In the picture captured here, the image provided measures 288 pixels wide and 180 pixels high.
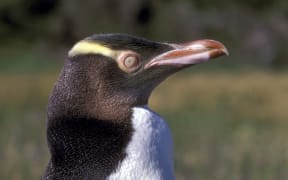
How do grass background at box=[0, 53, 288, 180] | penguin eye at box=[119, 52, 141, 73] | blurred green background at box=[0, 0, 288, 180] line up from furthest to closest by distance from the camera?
blurred green background at box=[0, 0, 288, 180]
grass background at box=[0, 53, 288, 180]
penguin eye at box=[119, 52, 141, 73]

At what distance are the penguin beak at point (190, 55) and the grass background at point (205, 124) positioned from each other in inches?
146

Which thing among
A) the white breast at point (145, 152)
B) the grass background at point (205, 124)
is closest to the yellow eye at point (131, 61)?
the white breast at point (145, 152)

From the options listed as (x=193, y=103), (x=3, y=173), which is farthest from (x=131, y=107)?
(x=193, y=103)

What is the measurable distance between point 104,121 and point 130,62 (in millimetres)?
211

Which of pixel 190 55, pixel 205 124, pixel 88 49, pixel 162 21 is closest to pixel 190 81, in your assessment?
pixel 205 124

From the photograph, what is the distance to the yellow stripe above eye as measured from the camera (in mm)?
3350

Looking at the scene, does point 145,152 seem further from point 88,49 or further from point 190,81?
point 190,81

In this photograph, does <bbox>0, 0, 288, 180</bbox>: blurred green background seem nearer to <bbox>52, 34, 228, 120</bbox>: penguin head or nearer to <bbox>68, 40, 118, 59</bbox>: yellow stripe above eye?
<bbox>52, 34, 228, 120</bbox>: penguin head

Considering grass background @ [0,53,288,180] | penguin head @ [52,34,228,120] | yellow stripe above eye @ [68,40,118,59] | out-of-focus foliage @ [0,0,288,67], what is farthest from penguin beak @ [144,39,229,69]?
out-of-focus foliage @ [0,0,288,67]

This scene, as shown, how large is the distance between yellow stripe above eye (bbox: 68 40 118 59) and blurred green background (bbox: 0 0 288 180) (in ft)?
12.6

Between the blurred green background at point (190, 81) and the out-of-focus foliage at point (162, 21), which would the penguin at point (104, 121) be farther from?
the out-of-focus foliage at point (162, 21)

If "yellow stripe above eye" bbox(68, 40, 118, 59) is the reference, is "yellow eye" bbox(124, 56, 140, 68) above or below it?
below

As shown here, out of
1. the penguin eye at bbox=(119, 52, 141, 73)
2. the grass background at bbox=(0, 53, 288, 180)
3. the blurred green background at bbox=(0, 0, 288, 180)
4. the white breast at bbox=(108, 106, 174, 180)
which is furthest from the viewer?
the blurred green background at bbox=(0, 0, 288, 180)

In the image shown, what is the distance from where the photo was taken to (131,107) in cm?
342
